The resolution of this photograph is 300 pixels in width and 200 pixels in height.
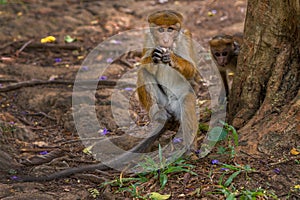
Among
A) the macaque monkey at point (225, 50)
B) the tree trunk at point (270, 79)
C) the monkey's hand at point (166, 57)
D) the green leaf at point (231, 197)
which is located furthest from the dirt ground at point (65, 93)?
the monkey's hand at point (166, 57)

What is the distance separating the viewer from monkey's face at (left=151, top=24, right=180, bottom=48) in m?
5.51

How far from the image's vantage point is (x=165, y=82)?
19.3 feet

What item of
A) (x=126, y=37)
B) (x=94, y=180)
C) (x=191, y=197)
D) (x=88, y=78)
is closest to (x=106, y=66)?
(x=88, y=78)

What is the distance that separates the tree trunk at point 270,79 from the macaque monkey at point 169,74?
54 centimetres

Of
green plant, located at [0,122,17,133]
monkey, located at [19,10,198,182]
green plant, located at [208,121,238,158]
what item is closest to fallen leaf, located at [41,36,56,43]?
green plant, located at [0,122,17,133]

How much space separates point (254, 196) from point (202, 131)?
1576mm

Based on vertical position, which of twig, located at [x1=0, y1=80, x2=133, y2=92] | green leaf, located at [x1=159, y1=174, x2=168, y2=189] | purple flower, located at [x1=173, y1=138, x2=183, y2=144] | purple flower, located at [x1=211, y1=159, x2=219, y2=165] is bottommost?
twig, located at [x1=0, y1=80, x2=133, y2=92]

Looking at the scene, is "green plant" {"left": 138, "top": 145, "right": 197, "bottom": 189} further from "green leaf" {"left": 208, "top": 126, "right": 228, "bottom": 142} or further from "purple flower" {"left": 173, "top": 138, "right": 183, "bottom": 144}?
"purple flower" {"left": 173, "top": 138, "right": 183, "bottom": 144}

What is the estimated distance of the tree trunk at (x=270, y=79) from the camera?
471 centimetres

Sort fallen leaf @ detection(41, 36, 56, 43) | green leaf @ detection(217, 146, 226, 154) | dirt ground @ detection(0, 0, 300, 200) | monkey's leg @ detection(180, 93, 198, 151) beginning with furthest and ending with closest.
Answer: fallen leaf @ detection(41, 36, 56, 43), monkey's leg @ detection(180, 93, 198, 151), green leaf @ detection(217, 146, 226, 154), dirt ground @ detection(0, 0, 300, 200)

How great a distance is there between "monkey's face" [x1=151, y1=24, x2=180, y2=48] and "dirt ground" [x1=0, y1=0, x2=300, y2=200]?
1.03m

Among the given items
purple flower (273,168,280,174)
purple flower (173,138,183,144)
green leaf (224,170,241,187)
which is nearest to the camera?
green leaf (224,170,241,187)

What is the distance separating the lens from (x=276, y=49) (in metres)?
4.96

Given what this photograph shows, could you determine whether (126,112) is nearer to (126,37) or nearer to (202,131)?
(202,131)
